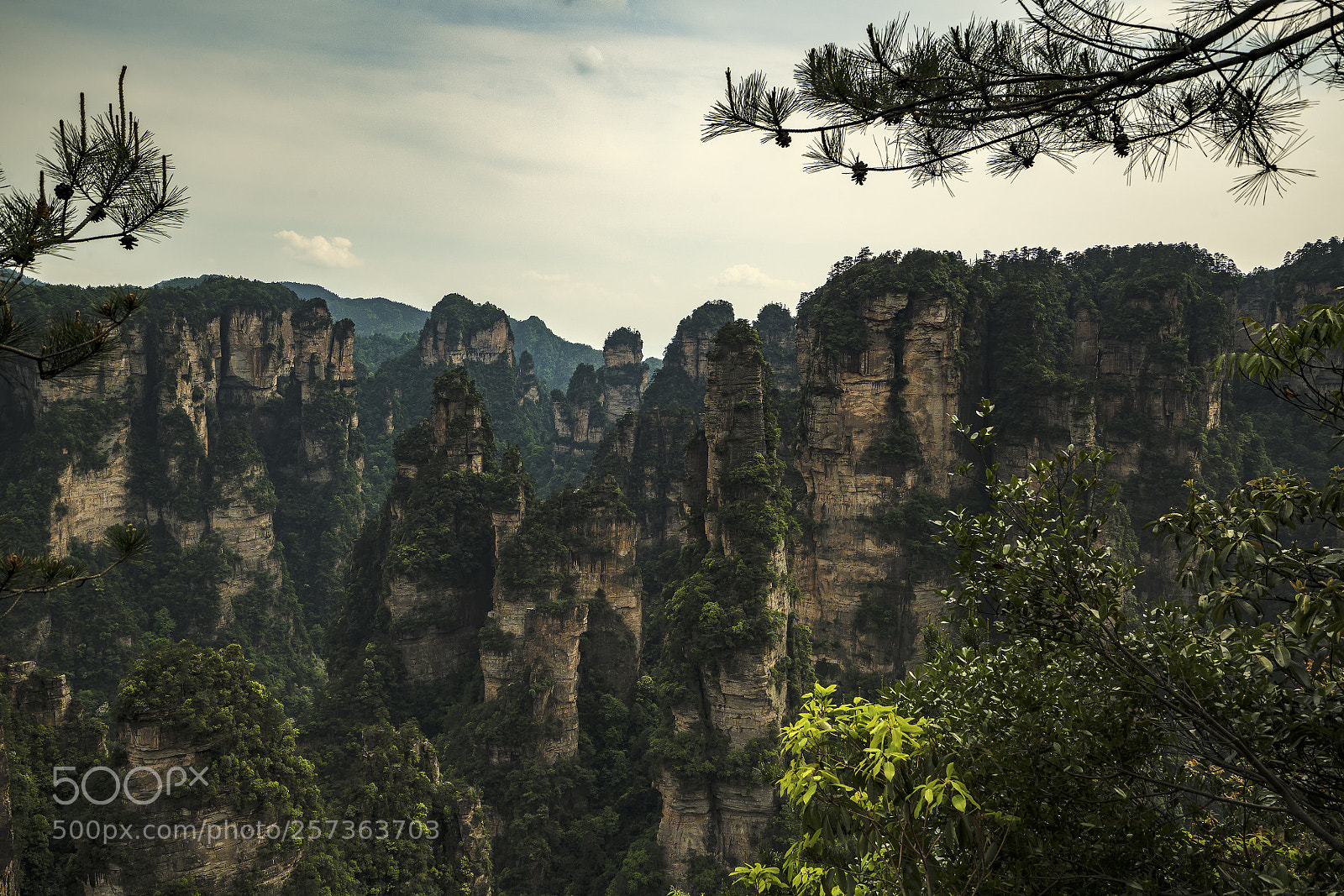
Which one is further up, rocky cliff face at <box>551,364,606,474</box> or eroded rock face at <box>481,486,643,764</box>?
rocky cliff face at <box>551,364,606,474</box>

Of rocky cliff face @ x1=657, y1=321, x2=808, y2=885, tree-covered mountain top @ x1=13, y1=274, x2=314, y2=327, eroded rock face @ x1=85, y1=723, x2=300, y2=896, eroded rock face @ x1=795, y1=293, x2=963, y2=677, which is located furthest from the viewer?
tree-covered mountain top @ x1=13, y1=274, x2=314, y2=327

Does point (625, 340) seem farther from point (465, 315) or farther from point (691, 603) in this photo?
point (691, 603)

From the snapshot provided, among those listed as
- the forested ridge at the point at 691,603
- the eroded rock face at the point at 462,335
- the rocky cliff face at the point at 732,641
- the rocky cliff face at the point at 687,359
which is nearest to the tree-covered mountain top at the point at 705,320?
the rocky cliff face at the point at 687,359

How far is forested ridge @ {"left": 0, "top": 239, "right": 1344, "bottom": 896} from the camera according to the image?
553 centimetres

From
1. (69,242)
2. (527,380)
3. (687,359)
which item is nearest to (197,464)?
(687,359)

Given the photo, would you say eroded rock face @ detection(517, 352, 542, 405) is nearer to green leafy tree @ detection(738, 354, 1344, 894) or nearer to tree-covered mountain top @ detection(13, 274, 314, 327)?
tree-covered mountain top @ detection(13, 274, 314, 327)

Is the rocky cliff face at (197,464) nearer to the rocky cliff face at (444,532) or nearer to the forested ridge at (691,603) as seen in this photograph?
the forested ridge at (691,603)

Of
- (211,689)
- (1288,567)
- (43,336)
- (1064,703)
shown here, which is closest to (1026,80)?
(1288,567)

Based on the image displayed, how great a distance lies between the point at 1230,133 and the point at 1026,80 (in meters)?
1.84

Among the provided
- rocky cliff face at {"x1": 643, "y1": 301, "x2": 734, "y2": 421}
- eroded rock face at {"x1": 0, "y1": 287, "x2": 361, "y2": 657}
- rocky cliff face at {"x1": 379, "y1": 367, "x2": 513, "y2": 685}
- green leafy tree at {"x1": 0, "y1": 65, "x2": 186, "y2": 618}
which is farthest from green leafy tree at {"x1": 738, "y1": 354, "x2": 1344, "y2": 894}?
rocky cliff face at {"x1": 643, "y1": 301, "x2": 734, "y2": 421}

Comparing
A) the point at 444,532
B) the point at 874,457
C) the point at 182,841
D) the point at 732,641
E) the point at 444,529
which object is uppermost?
the point at 874,457

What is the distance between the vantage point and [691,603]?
2750 centimetres

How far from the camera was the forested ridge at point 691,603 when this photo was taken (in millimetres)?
5531

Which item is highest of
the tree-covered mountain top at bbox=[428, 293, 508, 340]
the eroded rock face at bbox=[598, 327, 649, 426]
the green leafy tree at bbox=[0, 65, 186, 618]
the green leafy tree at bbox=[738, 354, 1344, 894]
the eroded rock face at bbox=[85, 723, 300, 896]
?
the tree-covered mountain top at bbox=[428, 293, 508, 340]
